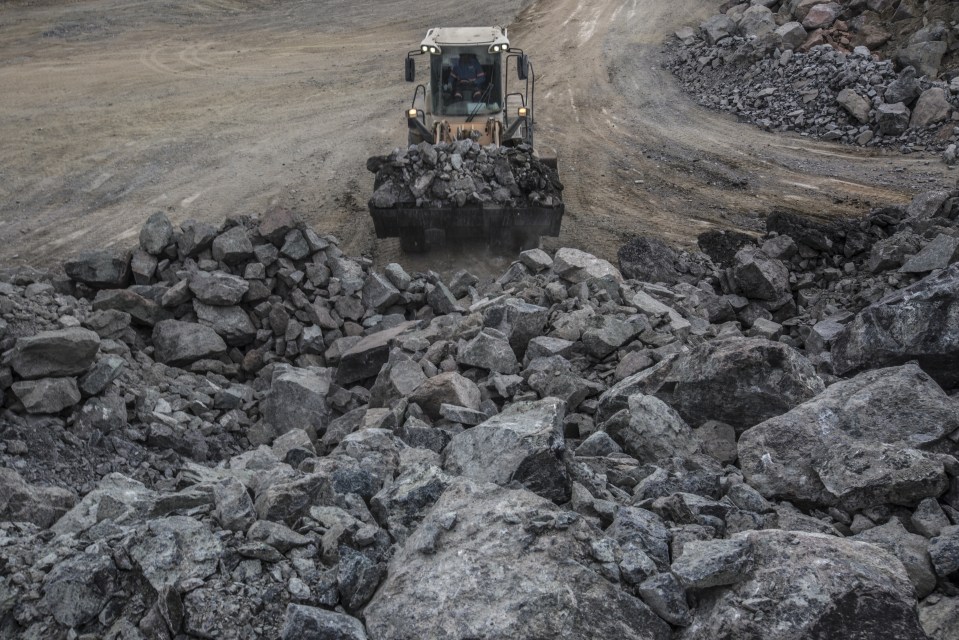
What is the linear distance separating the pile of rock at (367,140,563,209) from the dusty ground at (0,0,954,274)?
2.83ft

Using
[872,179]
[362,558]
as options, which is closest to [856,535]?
[362,558]

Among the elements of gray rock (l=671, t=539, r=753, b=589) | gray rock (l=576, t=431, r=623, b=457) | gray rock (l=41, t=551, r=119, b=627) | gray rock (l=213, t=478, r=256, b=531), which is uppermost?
gray rock (l=671, t=539, r=753, b=589)

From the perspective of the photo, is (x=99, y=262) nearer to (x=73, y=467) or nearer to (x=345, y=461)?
(x=73, y=467)

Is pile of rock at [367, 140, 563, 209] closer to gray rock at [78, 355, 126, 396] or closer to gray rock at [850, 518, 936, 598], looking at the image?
gray rock at [78, 355, 126, 396]

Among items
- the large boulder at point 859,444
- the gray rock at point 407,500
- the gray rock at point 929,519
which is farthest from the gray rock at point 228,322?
→ the gray rock at point 929,519

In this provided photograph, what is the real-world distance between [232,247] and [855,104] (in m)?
13.0

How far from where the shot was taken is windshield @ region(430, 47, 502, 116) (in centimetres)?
1237

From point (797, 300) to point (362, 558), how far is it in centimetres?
724

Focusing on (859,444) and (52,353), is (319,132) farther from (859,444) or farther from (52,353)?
(859,444)

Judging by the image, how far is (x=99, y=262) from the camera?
30.3 ft

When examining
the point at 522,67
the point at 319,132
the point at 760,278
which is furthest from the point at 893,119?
the point at 319,132

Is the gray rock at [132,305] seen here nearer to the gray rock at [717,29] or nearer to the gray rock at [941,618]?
the gray rock at [941,618]

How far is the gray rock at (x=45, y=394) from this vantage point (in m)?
6.60

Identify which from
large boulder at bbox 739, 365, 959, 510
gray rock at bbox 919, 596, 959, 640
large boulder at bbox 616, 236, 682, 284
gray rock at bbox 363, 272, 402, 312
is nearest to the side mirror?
large boulder at bbox 616, 236, 682, 284
